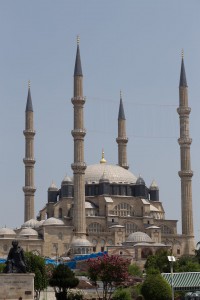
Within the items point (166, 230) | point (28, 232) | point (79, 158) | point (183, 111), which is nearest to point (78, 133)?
point (79, 158)

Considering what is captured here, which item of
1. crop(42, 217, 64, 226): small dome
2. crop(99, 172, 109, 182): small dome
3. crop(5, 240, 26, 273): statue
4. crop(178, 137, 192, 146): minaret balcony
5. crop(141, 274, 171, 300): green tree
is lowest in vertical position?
crop(141, 274, 171, 300): green tree

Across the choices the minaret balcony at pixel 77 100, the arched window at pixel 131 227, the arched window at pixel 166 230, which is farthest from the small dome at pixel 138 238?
the minaret balcony at pixel 77 100

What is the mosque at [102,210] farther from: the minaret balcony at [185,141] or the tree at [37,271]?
the tree at [37,271]

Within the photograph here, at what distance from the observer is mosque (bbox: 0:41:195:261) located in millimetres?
69312

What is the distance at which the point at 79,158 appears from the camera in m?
68.8

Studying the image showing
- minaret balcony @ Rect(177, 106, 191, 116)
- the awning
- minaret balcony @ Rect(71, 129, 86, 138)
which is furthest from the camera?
Answer: minaret balcony @ Rect(177, 106, 191, 116)

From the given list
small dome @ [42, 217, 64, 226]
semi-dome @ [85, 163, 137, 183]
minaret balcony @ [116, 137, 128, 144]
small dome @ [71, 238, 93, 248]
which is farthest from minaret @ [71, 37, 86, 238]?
minaret balcony @ [116, 137, 128, 144]

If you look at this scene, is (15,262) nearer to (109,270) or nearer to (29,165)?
(109,270)

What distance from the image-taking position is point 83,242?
68.6 metres

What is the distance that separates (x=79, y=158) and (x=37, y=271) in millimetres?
27121

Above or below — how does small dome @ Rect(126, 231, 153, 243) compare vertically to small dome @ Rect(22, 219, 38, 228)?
below

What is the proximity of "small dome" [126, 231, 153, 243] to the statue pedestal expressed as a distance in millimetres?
41987

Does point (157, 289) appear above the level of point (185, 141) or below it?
below

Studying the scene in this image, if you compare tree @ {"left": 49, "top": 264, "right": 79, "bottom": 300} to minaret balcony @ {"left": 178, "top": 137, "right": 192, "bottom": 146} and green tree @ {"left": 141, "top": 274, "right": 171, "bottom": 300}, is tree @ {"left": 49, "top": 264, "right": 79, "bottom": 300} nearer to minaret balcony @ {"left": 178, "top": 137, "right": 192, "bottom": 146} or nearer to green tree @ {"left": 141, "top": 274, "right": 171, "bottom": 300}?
green tree @ {"left": 141, "top": 274, "right": 171, "bottom": 300}
